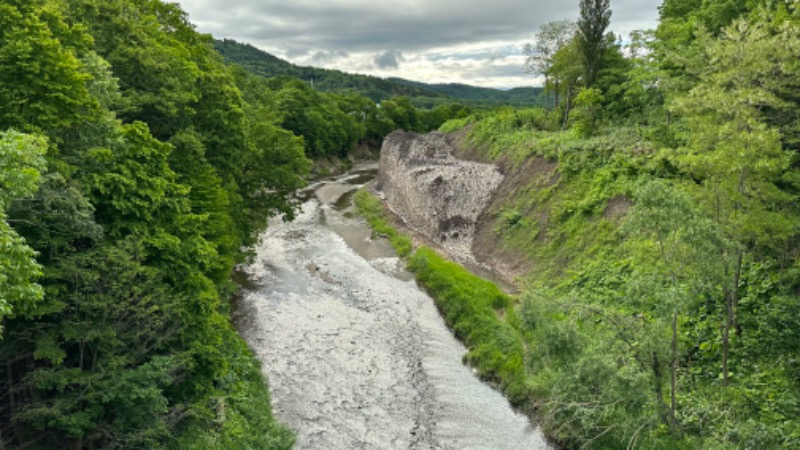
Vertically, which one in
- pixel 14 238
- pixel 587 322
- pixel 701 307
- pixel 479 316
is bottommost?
pixel 479 316

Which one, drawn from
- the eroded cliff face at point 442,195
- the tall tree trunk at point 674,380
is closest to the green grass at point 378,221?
the eroded cliff face at point 442,195

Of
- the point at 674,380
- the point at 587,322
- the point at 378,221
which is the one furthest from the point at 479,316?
the point at 378,221

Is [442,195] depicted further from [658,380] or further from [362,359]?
[658,380]

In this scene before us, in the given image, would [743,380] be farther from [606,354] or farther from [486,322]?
[486,322]

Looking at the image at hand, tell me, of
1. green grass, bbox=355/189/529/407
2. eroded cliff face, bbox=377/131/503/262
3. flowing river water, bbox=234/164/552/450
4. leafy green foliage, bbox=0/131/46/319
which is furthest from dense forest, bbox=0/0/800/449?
eroded cliff face, bbox=377/131/503/262

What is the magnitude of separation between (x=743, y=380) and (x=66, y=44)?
2491 centimetres

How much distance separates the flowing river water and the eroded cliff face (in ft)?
18.9

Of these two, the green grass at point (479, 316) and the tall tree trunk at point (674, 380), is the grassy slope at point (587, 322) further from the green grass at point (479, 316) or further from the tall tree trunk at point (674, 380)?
the tall tree trunk at point (674, 380)

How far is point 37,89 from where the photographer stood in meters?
13.2

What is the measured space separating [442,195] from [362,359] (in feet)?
83.4

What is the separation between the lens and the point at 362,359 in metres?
24.6

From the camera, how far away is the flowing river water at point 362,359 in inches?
750

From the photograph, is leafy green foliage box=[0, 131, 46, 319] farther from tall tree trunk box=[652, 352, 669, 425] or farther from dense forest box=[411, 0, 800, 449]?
tall tree trunk box=[652, 352, 669, 425]

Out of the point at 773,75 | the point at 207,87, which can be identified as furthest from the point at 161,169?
the point at 773,75
